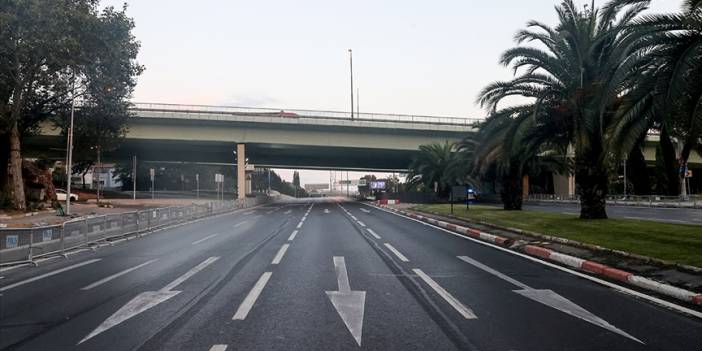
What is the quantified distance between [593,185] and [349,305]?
15.4 metres

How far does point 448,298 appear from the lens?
23.9 feet

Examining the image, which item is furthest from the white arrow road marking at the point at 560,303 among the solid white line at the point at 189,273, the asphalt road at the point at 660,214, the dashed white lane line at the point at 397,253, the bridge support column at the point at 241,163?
the bridge support column at the point at 241,163

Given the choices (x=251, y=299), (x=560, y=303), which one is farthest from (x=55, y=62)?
(x=560, y=303)

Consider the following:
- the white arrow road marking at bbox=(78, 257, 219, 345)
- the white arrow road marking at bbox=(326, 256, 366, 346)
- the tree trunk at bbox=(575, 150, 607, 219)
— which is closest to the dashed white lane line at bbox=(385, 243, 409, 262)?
the white arrow road marking at bbox=(326, 256, 366, 346)

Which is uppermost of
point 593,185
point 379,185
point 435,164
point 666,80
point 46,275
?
point 435,164

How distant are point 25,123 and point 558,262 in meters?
34.8

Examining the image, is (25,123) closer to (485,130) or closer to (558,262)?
A: (485,130)

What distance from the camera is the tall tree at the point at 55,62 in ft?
83.7

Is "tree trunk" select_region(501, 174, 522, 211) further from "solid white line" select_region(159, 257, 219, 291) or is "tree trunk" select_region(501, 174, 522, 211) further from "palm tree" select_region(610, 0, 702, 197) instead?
"solid white line" select_region(159, 257, 219, 291)

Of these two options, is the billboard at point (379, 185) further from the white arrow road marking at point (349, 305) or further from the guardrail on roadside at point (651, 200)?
the white arrow road marking at point (349, 305)

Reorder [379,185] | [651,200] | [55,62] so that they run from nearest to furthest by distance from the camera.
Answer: [55,62]
[651,200]
[379,185]

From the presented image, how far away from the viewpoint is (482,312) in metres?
6.42

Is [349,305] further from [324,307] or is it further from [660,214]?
[660,214]

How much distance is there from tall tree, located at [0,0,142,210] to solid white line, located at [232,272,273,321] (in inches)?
928
